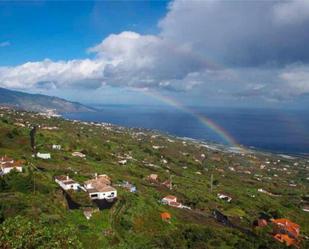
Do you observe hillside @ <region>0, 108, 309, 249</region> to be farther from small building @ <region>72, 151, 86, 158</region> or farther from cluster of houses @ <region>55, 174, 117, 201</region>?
small building @ <region>72, 151, 86, 158</region>

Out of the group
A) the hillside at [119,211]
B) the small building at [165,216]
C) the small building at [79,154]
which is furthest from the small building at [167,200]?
the small building at [79,154]

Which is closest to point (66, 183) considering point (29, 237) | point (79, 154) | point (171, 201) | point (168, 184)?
point (171, 201)

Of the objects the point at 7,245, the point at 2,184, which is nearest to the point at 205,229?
the point at 2,184

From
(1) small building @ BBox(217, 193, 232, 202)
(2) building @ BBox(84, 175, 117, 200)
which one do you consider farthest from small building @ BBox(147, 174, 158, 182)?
(2) building @ BBox(84, 175, 117, 200)

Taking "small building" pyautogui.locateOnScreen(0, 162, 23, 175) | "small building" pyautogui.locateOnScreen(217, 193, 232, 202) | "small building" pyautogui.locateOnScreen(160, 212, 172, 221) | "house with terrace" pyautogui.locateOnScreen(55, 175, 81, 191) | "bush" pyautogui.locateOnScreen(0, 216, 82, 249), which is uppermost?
"bush" pyautogui.locateOnScreen(0, 216, 82, 249)

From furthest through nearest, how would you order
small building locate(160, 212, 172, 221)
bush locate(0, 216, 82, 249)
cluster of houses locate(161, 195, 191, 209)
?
cluster of houses locate(161, 195, 191, 209), small building locate(160, 212, 172, 221), bush locate(0, 216, 82, 249)

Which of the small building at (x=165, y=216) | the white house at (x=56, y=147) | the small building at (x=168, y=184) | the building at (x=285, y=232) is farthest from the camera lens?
the white house at (x=56, y=147)

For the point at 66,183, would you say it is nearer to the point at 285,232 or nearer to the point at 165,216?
the point at 165,216

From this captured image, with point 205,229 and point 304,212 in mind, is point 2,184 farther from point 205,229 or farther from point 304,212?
point 304,212

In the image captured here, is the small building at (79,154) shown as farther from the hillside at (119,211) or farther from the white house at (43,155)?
the white house at (43,155)

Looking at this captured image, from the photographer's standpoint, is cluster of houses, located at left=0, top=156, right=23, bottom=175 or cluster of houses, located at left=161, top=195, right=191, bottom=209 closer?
cluster of houses, located at left=0, top=156, right=23, bottom=175
